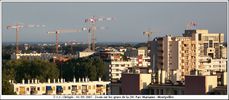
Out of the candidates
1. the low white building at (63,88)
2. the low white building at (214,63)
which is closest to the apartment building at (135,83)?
the low white building at (63,88)

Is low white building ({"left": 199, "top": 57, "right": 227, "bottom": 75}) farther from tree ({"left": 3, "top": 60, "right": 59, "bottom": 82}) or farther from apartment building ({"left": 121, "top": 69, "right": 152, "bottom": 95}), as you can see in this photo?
apartment building ({"left": 121, "top": 69, "right": 152, "bottom": 95})

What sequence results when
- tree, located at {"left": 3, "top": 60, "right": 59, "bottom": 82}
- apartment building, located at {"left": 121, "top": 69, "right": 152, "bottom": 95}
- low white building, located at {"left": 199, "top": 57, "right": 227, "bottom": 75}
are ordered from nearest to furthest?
apartment building, located at {"left": 121, "top": 69, "right": 152, "bottom": 95}, tree, located at {"left": 3, "top": 60, "right": 59, "bottom": 82}, low white building, located at {"left": 199, "top": 57, "right": 227, "bottom": 75}

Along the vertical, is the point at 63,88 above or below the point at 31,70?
below

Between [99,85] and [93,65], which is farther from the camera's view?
[93,65]

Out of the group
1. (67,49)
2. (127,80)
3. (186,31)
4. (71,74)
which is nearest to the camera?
(127,80)

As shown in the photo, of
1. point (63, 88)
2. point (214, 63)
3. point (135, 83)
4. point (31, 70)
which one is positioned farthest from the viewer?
point (214, 63)

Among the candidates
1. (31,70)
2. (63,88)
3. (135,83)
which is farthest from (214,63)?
(135,83)

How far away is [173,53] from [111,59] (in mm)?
3549

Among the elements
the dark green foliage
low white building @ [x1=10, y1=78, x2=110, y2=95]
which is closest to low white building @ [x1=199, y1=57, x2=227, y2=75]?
the dark green foliage

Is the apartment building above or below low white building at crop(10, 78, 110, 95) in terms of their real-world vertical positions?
above

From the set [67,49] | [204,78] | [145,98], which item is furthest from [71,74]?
[67,49]

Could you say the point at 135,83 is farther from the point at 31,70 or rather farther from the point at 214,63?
the point at 214,63

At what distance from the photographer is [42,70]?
13.2 metres

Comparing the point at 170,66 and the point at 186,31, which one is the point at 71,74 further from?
the point at 186,31
